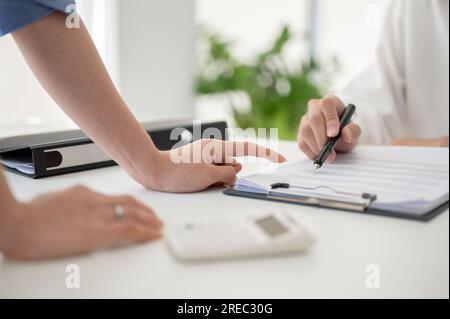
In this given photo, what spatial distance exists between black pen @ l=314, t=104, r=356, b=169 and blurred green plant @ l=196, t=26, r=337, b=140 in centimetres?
152

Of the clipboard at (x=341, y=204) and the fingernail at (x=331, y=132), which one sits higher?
the fingernail at (x=331, y=132)

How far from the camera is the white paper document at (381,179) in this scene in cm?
52

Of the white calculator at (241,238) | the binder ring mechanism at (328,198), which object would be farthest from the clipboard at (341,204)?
the white calculator at (241,238)

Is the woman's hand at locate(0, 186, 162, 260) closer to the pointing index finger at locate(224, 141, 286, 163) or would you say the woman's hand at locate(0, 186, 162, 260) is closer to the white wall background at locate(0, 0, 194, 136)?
the pointing index finger at locate(224, 141, 286, 163)

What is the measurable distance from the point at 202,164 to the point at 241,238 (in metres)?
0.25

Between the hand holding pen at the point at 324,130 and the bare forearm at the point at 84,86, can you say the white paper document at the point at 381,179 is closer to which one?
the hand holding pen at the point at 324,130

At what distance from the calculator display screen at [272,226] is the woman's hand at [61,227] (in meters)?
0.11

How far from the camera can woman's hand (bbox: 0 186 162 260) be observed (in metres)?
0.40

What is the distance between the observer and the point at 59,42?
1.91 feet

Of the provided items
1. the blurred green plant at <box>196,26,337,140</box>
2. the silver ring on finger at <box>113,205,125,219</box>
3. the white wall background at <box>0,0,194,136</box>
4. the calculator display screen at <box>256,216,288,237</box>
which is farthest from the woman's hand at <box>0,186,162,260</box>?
the blurred green plant at <box>196,26,337,140</box>

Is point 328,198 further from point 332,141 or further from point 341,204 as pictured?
point 332,141

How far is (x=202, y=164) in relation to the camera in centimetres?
66

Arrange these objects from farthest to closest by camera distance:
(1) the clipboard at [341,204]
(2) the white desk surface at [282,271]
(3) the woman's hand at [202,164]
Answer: (3) the woman's hand at [202,164]
(1) the clipboard at [341,204]
(2) the white desk surface at [282,271]

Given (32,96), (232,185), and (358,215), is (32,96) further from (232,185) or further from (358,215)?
(358,215)
